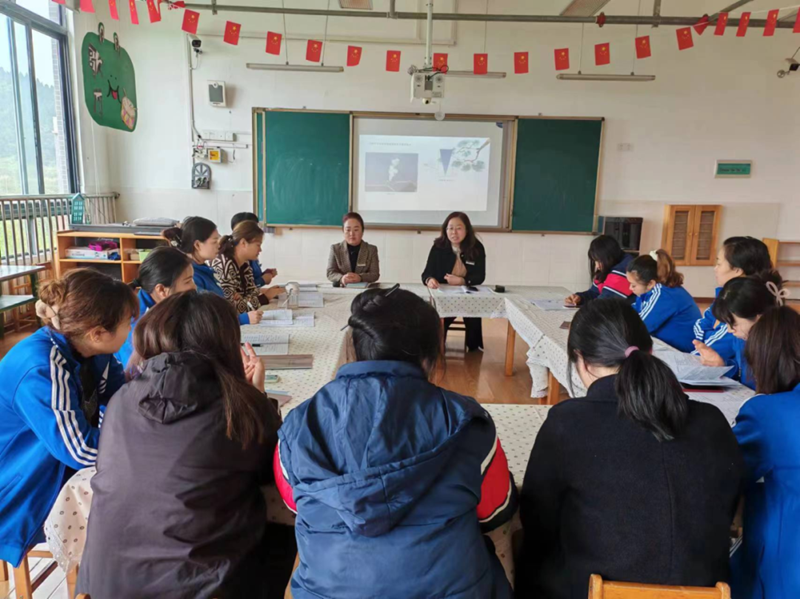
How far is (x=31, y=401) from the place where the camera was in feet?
4.40

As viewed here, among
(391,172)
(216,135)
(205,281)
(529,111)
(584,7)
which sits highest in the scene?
(584,7)

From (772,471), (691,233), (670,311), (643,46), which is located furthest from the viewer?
(691,233)

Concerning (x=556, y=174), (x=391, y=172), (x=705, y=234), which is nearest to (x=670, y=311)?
(x=556, y=174)

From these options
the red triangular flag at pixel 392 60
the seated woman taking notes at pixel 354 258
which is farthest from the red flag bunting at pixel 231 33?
the seated woman taking notes at pixel 354 258

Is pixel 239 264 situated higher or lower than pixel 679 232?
lower

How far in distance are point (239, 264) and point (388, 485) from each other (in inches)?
101

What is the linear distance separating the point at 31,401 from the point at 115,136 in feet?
18.4

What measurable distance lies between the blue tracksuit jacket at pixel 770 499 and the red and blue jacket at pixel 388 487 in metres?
0.66

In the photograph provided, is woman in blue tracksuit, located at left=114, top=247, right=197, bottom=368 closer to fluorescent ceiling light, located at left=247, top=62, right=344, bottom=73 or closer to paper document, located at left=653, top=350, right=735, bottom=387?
paper document, located at left=653, top=350, right=735, bottom=387

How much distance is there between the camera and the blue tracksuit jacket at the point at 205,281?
2.68m

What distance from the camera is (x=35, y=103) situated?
5188mm

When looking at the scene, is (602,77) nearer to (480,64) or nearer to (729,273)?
(480,64)

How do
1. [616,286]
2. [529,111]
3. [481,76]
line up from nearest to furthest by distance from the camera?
[616,286] < [481,76] < [529,111]

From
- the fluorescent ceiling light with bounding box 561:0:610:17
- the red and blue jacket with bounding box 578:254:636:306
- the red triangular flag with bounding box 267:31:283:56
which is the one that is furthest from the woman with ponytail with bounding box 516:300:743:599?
the fluorescent ceiling light with bounding box 561:0:610:17
